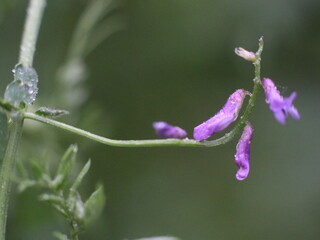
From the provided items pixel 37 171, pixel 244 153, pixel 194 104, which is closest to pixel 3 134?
pixel 37 171

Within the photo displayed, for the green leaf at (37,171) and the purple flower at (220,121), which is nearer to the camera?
the purple flower at (220,121)

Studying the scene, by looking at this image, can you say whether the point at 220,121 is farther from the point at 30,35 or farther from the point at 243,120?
the point at 30,35

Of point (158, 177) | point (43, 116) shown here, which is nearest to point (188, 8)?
point (158, 177)

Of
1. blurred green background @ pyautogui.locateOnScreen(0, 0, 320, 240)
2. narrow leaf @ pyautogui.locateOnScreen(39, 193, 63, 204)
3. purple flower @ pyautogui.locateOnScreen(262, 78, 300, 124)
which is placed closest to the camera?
purple flower @ pyautogui.locateOnScreen(262, 78, 300, 124)

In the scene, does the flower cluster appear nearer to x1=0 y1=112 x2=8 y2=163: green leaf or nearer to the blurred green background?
x1=0 y1=112 x2=8 y2=163: green leaf

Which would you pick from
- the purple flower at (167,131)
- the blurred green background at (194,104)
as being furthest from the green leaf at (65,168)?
the blurred green background at (194,104)

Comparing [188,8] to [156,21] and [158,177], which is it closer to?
[156,21]

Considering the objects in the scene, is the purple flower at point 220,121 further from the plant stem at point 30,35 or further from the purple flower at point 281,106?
the plant stem at point 30,35

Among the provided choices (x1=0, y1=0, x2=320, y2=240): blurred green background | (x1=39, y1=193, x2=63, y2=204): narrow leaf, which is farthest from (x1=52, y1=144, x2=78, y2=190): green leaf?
(x1=0, y1=0, x2=320, y2=240): blurred green background
